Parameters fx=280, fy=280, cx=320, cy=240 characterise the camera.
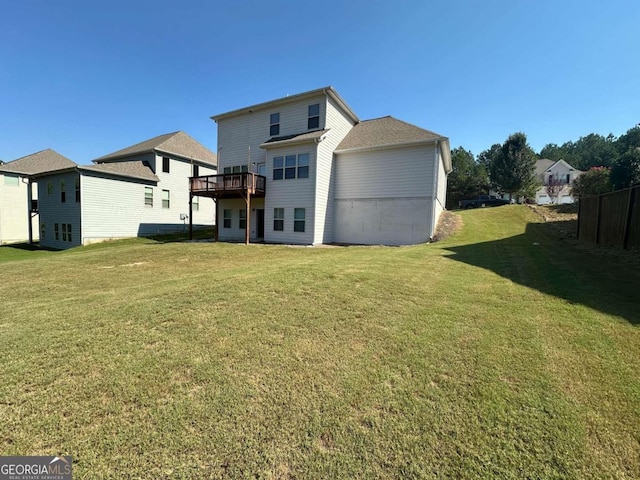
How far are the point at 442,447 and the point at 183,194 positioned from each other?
26.1 meters

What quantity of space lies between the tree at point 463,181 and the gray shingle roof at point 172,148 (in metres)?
37.6

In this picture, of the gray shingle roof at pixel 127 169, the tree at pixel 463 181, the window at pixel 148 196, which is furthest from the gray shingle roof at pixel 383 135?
the tree at pixel 463 181

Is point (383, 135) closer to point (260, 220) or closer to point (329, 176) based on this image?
point (329, 176)

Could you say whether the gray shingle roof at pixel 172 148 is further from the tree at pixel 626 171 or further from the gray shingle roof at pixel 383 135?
the tree at pixel 626 171

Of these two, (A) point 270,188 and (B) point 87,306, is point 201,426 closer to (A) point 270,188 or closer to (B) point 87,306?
(B) point 87,306

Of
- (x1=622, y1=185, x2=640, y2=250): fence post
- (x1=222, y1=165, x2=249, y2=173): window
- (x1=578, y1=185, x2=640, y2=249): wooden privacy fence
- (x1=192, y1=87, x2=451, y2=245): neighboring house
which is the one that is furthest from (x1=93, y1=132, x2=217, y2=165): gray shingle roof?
(x1=622, y1=185, x2=640, y2=250): fence post

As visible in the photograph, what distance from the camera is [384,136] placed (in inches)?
632

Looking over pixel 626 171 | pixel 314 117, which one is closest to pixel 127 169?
pixel 314 117

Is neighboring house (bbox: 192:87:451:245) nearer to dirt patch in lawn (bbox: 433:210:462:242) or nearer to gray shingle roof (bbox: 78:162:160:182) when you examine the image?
dirt patch in lawn (bbox: 433:210:462:242)

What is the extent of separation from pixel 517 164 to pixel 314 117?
91.1ft

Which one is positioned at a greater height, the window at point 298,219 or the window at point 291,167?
the window at point 291,167

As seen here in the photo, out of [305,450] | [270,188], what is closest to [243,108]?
[270,188]

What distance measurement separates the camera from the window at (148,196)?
70.6ft

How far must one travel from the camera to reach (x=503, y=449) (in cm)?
208
